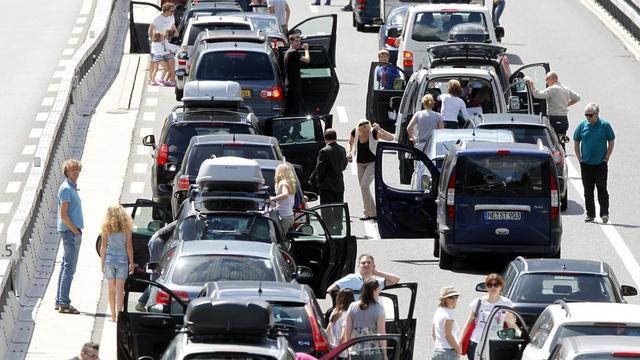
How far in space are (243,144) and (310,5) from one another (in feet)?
83.0

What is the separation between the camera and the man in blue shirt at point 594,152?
27.0m

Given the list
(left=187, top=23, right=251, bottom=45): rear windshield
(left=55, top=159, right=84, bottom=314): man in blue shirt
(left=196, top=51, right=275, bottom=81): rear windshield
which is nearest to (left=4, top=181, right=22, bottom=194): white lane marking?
(left=196, top=51, right=275, bottom=81): rear windshield

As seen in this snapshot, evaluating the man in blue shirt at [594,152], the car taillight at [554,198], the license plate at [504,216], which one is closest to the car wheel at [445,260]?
the license plate at [504,216]

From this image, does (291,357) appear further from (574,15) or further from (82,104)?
(574,15)

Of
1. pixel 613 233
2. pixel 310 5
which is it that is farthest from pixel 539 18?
pixel 613 233

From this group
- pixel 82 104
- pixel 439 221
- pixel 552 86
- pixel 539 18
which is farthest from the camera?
pixel 539 18

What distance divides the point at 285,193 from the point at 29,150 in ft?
37.9

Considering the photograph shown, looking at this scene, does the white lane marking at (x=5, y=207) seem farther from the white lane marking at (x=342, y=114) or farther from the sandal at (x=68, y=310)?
the white lane marking at (x=342, y=114)

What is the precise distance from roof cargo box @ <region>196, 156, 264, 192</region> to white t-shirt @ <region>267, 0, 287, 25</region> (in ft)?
61.1

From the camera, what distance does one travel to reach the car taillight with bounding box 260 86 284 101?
3069 cm

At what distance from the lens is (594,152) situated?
27.1 meters

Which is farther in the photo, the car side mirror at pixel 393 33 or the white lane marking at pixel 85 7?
the white lane marking at pixel 85 7

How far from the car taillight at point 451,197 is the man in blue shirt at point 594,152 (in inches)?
162

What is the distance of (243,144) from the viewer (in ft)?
81.7
